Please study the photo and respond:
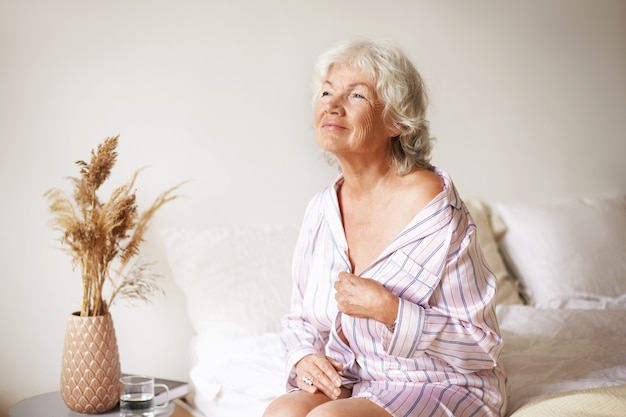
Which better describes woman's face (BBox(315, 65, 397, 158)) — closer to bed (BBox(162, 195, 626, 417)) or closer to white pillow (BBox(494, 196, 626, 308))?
bed (BBox(162, 195, 626, 417))

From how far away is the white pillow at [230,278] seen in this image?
91.3 inches

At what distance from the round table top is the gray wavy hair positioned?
0.95 m

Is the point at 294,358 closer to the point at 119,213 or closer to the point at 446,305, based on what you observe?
the point at 446,305

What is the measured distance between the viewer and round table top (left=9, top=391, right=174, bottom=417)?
6.50 ft

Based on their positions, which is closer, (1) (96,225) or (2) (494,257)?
(1) (96,225)

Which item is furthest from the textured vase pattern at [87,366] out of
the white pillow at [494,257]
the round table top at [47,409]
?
the white pillow at [494,257]

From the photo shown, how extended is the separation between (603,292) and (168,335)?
1612mm

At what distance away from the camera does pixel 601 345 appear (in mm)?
2148

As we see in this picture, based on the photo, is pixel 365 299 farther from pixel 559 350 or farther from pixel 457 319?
pixel 559 350

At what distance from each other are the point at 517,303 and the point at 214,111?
1.30 metres

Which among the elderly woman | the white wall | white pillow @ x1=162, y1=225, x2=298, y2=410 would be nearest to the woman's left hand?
the elderly woman

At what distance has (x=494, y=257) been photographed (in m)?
2.81

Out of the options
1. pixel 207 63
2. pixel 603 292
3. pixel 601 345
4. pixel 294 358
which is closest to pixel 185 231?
pixel 207 63

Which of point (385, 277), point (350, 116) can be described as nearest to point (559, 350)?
point (385, 277)
